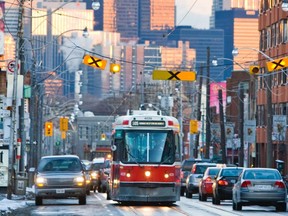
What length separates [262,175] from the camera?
4381cm

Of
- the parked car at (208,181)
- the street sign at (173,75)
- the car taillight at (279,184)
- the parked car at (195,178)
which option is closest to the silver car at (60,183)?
the car taillight at (279,184)

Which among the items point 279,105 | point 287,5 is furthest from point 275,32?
point 287,5

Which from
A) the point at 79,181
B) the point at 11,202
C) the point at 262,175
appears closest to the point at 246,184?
the point at 262,175

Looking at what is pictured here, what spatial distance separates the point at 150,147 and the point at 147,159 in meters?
0.45

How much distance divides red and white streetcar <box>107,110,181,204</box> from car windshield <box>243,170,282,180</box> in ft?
10.3

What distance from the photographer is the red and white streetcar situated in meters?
45.6

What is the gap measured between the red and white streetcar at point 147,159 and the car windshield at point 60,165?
5.47 ft

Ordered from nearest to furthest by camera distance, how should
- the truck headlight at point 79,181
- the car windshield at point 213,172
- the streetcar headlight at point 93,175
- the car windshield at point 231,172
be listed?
the truck headlight at point 79,181 < the car windshield at point 231,172 < the car windshield at point 213,172 < the streetcar headlight at point 93,175

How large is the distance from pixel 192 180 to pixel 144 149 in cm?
1457

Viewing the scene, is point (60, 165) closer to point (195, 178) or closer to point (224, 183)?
point (224, 183)

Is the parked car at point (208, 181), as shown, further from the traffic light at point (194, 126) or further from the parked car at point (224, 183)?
the traffic light at point (194, 126)

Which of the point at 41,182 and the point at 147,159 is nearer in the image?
the point at 147,159

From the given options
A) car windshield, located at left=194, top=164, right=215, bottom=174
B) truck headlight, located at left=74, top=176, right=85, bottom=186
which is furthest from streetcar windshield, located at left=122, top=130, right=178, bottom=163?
car windshield, located at left=194, top=164, right=215, bottom=174

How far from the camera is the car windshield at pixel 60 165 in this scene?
4712 centimetres
